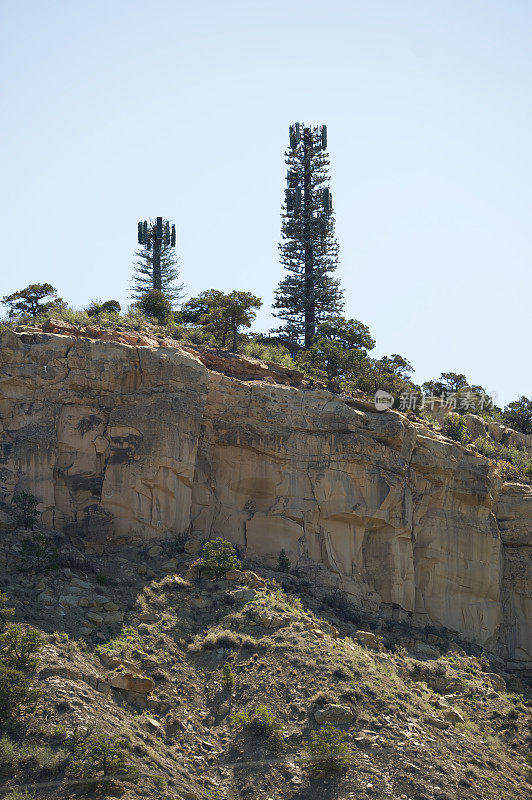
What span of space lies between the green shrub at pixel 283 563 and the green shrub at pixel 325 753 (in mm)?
11161

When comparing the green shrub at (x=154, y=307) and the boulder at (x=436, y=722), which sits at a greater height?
the green shrub at (x=154, y=307)

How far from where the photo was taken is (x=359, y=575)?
146 feet

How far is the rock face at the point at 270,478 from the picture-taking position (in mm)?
41062

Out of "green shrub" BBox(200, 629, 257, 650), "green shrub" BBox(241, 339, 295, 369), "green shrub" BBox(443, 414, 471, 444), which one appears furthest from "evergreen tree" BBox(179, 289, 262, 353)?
"green shrub" BBox(200, 629, 257, 650)

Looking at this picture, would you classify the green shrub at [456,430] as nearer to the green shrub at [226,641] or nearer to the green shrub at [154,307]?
the green shrub at [154,307]

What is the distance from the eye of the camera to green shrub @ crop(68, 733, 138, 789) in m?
27.9

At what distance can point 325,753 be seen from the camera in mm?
31438

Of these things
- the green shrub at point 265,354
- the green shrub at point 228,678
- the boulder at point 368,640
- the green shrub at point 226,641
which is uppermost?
the green shrub at point 265,354

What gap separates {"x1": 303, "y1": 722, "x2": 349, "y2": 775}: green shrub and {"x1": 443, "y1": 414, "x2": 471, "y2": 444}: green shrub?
2383 cm

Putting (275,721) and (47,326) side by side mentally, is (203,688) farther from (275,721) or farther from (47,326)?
(47,326)

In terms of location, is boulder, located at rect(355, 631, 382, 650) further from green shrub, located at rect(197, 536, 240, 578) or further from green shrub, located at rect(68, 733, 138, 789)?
green shrub, located at rect(68, 733, 138, 789)

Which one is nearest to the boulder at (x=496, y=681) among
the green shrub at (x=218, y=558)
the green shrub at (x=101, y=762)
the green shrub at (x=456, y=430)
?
the green shrub at (x=218, y=558)

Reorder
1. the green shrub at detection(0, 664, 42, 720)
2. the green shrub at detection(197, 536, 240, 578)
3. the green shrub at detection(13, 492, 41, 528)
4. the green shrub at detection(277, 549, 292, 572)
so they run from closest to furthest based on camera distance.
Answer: the green shrub at detection(0, 664, 42, 720), the green shrub at detection(13, 492, 41, 528), the green shrub at detection(197, 536, 240, 578), the green shrub at detection(277, 549, 292, 572)

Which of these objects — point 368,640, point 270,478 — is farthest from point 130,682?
point 270,478
